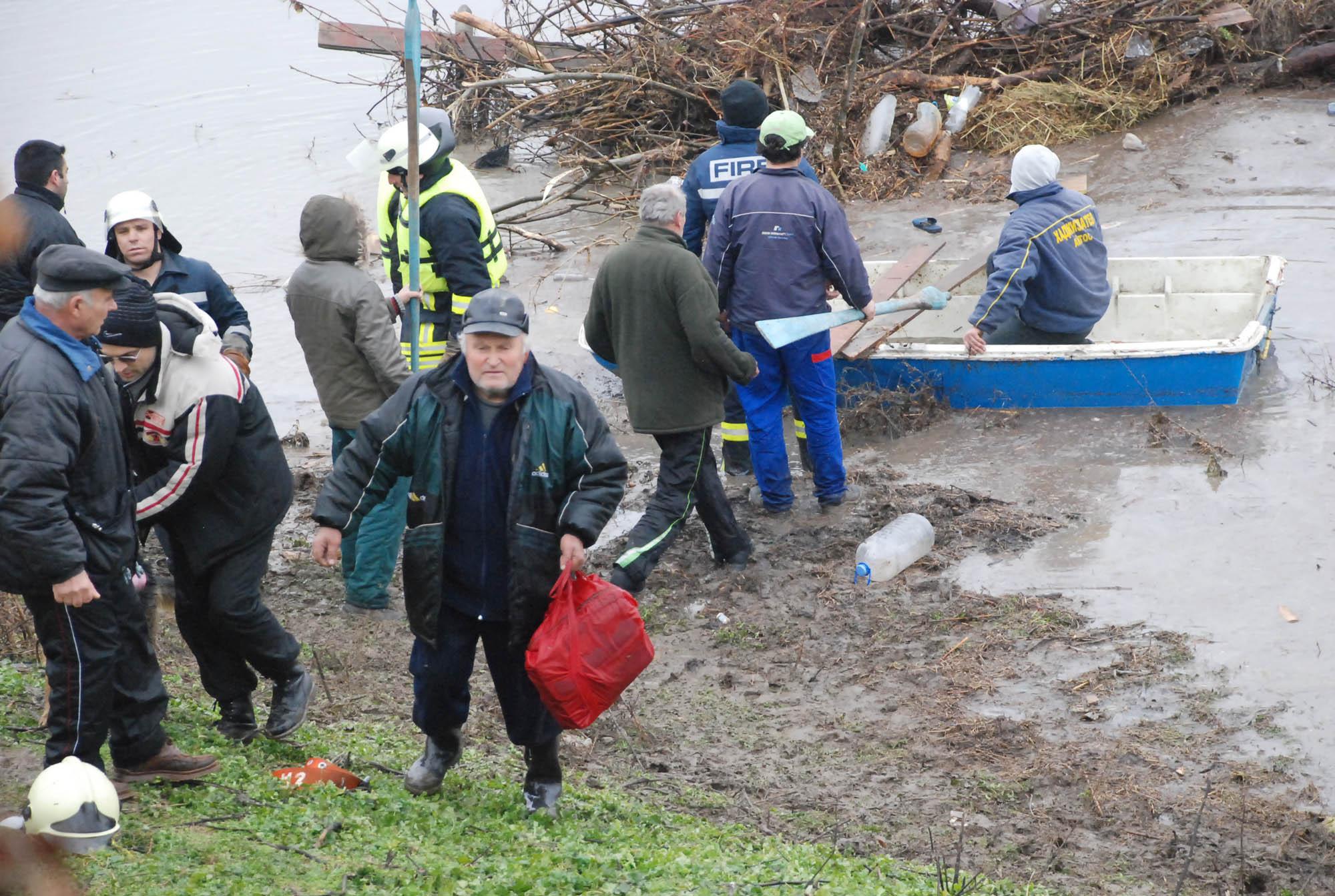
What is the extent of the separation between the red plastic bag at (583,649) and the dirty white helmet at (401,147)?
2974mm

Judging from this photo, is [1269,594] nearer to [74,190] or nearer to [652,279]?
[652,279]

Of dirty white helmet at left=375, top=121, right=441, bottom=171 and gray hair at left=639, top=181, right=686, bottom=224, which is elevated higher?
dirty white helmet at left=375, top=121, right=441, bottom=171

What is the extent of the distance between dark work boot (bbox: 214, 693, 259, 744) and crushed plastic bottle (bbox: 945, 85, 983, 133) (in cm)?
1083

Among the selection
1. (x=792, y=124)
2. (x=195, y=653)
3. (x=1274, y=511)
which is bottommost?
(x=1274, y=511)

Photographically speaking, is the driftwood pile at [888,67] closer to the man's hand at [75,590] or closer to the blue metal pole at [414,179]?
the blue metal pole at [414,179]

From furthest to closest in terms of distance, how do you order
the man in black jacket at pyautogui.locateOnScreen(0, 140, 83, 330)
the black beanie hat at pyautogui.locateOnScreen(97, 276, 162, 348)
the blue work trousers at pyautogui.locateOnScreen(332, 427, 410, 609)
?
the blue work trousers at pyautogui.locateOnScreen(332, 427, 410, 609)
the man in black jacket at pyautogui.locateOnScreen(0, 140, 83, 330)
the black beanie hat at pyautogui.locateOnScreen(97, 276, 162, 348)

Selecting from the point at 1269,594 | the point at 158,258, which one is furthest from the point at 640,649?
the point at 1269,594

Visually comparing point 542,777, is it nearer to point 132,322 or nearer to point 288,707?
point 288,707

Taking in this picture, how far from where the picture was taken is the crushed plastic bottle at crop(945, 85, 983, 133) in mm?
13766

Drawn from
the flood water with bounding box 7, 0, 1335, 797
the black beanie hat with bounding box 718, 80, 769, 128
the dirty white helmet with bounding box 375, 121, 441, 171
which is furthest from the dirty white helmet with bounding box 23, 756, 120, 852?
the black beanie hat with bounding box 718, 80, 769, 128

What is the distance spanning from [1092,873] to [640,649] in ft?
5.47

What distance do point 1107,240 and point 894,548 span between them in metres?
5.86

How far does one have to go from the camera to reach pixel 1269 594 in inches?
240

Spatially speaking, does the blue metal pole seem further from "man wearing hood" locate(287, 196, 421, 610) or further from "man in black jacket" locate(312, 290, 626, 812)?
"man in black jacket" locate(312, 290, 626, 812)
